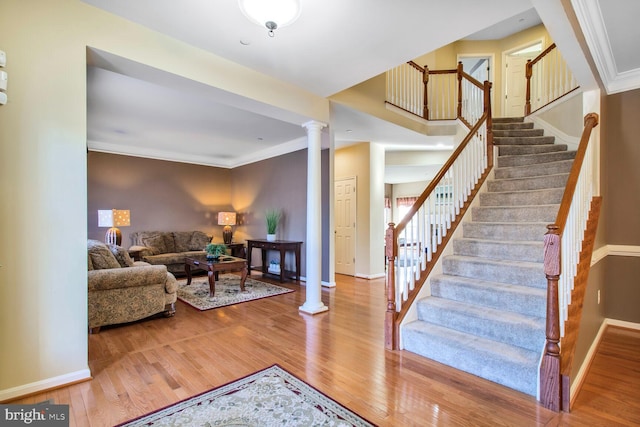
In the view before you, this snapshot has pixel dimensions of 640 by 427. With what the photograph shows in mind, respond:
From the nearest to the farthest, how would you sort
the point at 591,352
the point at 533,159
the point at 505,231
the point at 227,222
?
1. the point at 591,352
2. the point at 505,231
3. the point at 533,159
4. the point at 227,222

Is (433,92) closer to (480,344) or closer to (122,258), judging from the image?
(480,344)

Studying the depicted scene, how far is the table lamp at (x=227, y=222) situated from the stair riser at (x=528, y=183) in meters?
5.15

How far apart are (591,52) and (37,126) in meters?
4.26

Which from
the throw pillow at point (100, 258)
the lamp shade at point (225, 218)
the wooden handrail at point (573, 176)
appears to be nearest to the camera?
the wooden handrail at point (573, 176)

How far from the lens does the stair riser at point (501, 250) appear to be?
2912 mm

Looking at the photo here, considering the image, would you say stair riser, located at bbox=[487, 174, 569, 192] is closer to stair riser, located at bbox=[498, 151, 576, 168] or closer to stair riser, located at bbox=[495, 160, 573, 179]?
stair riser, located at bbox=[495, 160, 573, 179]

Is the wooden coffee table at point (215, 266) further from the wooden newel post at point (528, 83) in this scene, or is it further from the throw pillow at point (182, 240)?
the wooden newel post at point (528, 83)

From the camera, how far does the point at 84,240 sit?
222 cm

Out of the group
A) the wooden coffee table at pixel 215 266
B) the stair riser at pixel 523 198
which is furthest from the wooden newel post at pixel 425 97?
the wooden coffee table at pixel 215 266

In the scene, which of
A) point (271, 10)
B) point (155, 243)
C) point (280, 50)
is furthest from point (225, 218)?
point (271, 10)

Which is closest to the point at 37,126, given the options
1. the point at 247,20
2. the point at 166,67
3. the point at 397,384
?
the point at 166,67

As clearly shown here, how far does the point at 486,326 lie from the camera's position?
2475 millimetres

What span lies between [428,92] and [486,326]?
478 centimetres

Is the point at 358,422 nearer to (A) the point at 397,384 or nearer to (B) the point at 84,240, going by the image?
(A) the point at 397,384
